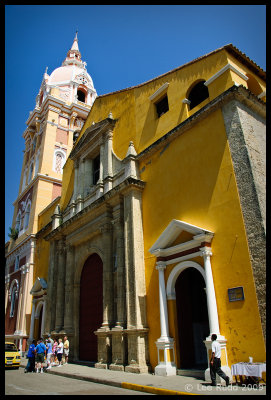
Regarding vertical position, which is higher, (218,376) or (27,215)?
(27,215)

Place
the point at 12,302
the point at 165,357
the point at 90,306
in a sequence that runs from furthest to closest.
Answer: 1. the point at 12,302
2. the point at 90,306
3. the point at 165,357

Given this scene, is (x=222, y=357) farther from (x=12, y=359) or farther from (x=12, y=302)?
(x=12, y=302)

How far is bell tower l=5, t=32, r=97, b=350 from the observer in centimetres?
2188

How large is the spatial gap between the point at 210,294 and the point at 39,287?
13454 mm

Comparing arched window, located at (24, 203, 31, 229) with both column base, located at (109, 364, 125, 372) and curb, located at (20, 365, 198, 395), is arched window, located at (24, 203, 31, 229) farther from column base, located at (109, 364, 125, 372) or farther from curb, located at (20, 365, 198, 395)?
curb, located at (20, 365, 198, 395)

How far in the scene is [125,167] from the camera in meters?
13.3

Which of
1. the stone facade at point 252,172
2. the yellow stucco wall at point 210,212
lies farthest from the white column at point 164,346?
the stone facade at point 252,172

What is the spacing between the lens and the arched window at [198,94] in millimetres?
11531

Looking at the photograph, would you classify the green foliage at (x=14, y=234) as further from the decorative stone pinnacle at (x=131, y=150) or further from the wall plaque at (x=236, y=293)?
the wall plaque at (x=236, y=293)

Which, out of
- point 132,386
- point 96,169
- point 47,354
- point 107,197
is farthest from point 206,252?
point 96,169

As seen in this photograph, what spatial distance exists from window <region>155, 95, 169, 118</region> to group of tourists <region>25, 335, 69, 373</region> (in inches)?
414

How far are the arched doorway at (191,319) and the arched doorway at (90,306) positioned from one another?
14.8 feet

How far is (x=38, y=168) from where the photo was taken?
2508 centimetres
